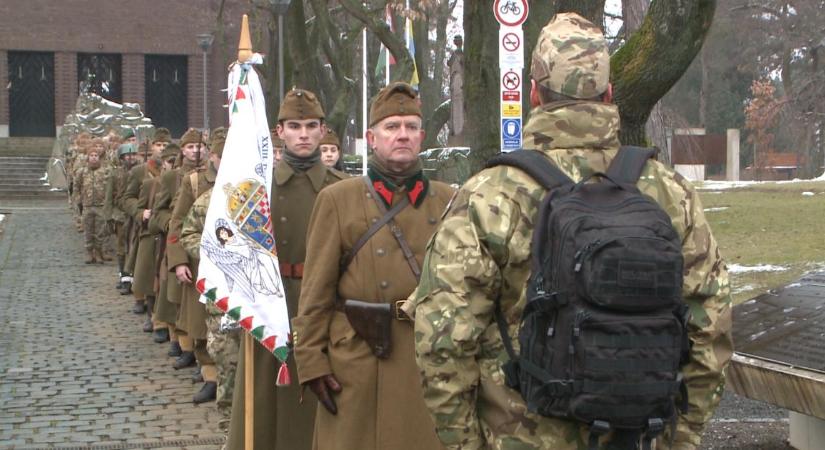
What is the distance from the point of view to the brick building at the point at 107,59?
161 feet

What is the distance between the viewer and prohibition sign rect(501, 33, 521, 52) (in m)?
9.20

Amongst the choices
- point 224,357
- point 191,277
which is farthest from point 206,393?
point 224,357

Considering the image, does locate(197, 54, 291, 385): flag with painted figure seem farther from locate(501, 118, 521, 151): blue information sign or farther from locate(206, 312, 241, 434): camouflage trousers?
locate(501, 118, 521, 151): blue information sign

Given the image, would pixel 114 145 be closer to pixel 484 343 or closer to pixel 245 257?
pixel 245 257

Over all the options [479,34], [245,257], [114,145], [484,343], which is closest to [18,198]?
[114,145]

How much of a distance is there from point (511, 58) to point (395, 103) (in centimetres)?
428

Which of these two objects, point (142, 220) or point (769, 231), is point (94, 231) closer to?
point (142, 220)

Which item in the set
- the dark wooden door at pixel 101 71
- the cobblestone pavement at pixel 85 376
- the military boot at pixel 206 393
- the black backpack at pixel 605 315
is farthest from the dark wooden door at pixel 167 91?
the black backpack at pixel 605 315

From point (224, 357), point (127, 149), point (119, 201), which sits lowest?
point (224, 357)

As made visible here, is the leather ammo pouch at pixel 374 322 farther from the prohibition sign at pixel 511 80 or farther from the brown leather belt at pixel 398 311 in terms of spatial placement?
the prohibition sign at pixel 511 80

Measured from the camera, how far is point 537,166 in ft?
11.1

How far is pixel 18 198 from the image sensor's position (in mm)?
38844

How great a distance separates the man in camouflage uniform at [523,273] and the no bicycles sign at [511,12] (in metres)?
5.74

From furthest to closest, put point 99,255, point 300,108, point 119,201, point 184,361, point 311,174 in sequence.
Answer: point 99,255
point 119,201
point 184,361
point 311,174
point 300,108
